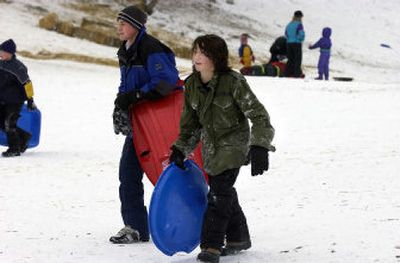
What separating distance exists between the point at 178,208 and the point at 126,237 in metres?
0.86

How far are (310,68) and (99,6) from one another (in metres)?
7.91

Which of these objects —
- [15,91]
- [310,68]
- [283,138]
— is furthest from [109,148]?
[310,68]

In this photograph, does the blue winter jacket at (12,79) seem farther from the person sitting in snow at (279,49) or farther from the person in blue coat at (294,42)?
the person sitting in snow at (279,49)

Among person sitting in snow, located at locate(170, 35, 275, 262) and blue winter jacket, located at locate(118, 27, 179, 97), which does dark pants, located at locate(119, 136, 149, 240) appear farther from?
person sitting in snow, located at locate(170, 35, 275, 262)

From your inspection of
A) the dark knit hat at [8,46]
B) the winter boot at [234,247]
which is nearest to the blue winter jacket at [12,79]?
the dark knit hat at [8,46]

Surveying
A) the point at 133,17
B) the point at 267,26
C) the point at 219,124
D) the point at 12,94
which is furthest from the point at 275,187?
the point at 267,26

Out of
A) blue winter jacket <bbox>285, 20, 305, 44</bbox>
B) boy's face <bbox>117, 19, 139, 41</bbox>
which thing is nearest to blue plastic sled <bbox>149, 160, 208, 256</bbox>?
boy's face <bbox>117, 19, 139, 41</bbox>

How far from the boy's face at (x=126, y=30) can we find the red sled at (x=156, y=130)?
45 cm

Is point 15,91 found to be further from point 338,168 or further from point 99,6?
point 99,6

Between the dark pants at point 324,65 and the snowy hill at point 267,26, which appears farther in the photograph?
the snowy hill at point 267,26

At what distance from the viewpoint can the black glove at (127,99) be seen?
5.42 meters

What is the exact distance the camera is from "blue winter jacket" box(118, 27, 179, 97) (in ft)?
17.7

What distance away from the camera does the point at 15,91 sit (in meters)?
10.6

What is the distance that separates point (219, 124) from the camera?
4.73 meters
